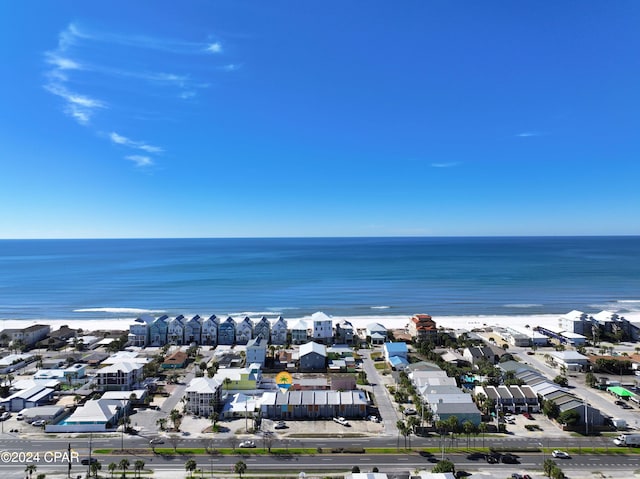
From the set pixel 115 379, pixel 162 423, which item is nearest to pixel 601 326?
pixel 162 423

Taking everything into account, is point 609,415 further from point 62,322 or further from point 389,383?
point 62,322

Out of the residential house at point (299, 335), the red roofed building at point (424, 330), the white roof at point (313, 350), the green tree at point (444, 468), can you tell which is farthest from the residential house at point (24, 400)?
the red roofed building at point (424, 330)

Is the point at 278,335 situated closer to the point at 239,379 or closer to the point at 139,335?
the point at 239,379

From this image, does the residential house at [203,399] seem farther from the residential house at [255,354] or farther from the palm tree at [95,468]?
the residential house at [255,354]

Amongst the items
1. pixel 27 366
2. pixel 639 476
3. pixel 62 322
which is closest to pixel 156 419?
pixel 27 366

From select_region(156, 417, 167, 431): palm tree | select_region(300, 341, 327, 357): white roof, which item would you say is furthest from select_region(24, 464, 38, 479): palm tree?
select_region(300, 341, 327, 357): white roof
